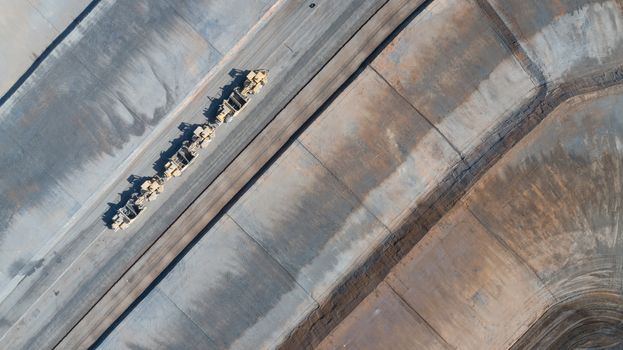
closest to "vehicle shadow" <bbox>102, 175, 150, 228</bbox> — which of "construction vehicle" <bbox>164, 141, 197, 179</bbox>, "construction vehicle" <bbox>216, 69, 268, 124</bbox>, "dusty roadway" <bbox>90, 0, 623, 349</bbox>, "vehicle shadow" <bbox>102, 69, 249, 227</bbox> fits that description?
"vehicle shadow" <bbox>102, 69, 249, 227</bbox>

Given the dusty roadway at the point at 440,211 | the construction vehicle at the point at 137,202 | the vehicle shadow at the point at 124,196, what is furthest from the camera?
the vehicle shadow at the point at 124,196

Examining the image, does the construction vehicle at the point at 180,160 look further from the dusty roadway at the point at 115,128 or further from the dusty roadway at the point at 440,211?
the dusty roadway at the point at 440,211

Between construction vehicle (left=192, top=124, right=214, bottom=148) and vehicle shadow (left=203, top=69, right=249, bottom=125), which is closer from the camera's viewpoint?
construction vehicle (left=192, top=124, right=214, bottom=148)

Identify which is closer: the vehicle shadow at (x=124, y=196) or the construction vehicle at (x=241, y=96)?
the construction vehicle at (x=241, y=96)

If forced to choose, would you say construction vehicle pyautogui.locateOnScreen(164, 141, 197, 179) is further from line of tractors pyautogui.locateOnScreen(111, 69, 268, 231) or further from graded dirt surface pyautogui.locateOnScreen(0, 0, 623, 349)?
graded dirt surface pyautogui.locateOnScreen(0, 0, 623, 349)

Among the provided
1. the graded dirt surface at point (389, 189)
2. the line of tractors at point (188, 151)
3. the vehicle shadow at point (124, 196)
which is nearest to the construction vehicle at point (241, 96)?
the line of tractors at point (188, 151)

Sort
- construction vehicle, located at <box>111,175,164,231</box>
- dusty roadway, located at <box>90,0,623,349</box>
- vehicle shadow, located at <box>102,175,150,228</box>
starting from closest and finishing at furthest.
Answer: dusty roadway, located at <box>90,0,623,349</box>
construction vehicle, located at <box>111,175,164,231</box>
vehicle shadow, located at <box>102,175,150,228</box>

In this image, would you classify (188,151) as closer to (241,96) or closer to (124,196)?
(241,96)

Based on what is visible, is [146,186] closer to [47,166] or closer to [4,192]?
[47,166]
